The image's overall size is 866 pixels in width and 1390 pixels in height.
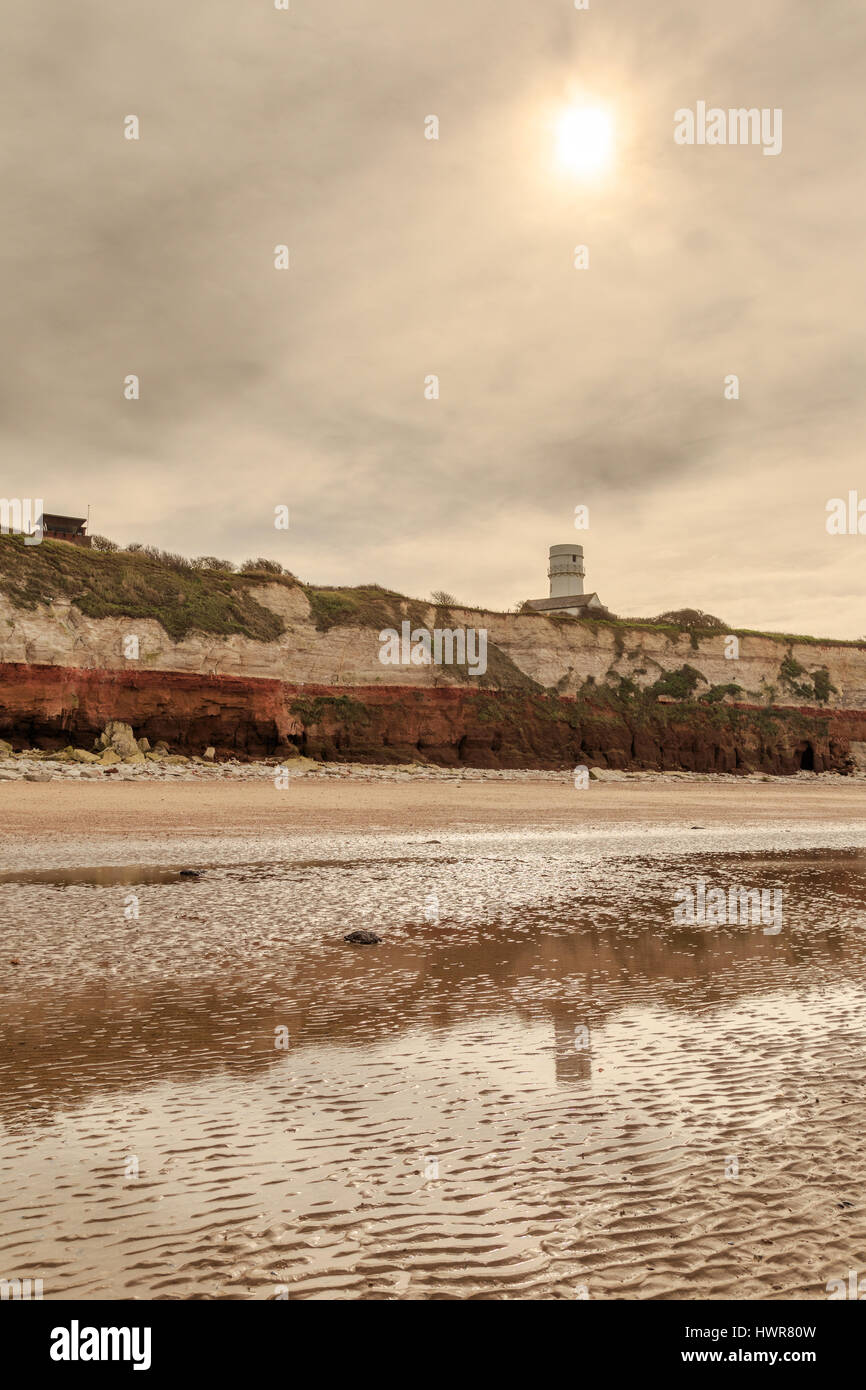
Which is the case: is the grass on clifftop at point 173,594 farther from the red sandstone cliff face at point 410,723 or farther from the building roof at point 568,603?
the building roof at point 568,603

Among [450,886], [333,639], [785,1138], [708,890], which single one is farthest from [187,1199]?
[333,639]

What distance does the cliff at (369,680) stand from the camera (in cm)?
3516

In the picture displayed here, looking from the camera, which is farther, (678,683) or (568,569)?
(568,569)

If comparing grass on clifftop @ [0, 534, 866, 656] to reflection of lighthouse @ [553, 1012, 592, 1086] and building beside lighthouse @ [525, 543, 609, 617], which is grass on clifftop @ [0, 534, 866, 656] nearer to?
reflection of lighthouse @ [553, 1012, 592, 1086]

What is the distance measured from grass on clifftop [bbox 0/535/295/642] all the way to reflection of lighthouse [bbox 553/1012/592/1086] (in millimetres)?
34348

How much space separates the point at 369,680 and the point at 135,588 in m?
12.1

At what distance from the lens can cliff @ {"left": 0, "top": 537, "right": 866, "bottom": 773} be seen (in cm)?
3516

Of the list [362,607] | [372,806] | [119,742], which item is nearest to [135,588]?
[119,742]

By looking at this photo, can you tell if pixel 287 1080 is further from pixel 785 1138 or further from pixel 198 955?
pixel 198 955

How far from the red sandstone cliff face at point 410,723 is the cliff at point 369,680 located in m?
0.08

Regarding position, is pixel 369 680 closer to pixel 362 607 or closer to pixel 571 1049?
pixel 362 607

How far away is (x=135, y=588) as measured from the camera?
39.1 meters

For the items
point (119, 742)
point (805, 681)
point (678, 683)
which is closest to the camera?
point (119, 742)

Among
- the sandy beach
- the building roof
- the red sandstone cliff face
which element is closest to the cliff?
the red sandstone cliff face
